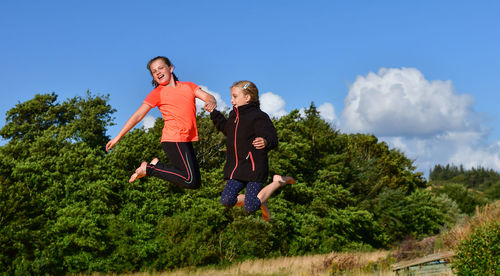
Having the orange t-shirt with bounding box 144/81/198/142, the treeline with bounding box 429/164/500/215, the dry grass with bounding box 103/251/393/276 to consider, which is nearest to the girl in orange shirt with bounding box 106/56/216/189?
the orange t-shirt with bounding box 144/81/198/142

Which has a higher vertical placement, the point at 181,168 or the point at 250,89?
the point at 250,89

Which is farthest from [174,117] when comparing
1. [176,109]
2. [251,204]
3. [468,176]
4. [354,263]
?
[468,176]

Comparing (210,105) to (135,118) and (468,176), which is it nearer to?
(135,118)

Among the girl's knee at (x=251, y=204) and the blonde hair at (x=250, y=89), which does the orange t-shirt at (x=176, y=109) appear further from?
the girl's knee at (x=251, y=204)

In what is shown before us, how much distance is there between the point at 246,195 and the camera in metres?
5.68

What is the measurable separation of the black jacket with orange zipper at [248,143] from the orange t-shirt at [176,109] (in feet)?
0.93

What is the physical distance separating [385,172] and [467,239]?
123 ft

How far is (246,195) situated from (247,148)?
49cm

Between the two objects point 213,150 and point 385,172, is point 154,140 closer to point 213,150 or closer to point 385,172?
point 213,150

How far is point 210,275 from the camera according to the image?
27047 mm

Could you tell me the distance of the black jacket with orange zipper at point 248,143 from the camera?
5660mm

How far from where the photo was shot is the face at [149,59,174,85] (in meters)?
5.82

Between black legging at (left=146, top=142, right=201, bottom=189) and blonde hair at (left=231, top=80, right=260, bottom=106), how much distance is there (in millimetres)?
834

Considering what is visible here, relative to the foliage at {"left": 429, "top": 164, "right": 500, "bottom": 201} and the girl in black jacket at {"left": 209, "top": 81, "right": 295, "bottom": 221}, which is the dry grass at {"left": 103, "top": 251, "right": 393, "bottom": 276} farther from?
the foliage at {"left": 429, "top": 164, "right": 500, "bottom": 201}
